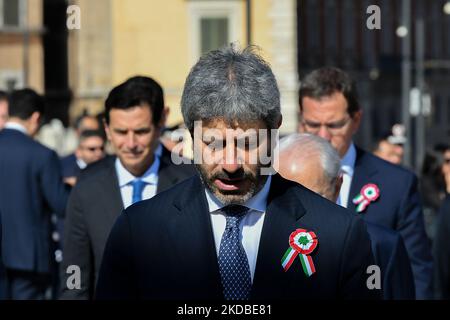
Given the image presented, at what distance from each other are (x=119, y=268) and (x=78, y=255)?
90.9 inches

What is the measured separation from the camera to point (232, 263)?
13.1 ft

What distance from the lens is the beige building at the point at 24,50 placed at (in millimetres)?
41469

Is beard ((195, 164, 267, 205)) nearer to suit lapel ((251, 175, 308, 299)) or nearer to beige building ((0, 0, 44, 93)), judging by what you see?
suit lapel ((251, 175, 308, 299))

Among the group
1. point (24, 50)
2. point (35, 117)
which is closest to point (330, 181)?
point (35, 117)

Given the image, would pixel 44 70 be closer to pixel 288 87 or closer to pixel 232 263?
pixel 288 87

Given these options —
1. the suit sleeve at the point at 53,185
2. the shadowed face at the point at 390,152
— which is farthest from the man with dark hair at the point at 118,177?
the shadowed face at the point at 390,152

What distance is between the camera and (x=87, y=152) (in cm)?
1184

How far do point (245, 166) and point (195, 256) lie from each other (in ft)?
1.05

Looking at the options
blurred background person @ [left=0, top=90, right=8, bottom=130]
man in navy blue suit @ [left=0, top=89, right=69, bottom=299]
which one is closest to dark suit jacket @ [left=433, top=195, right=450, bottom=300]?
man in navy blue suit @ [left=0, top=89, right=69, bottom=299]

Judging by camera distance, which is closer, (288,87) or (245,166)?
(245,166)

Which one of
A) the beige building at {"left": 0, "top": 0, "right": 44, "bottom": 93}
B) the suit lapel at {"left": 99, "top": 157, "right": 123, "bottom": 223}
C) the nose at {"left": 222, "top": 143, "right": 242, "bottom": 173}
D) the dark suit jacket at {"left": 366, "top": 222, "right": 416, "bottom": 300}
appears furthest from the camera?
the beige building at {"left": 0, "top": 0, "right": 44, "bottom": 93}

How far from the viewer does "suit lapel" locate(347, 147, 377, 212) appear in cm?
657

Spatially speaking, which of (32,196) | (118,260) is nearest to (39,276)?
(32,196)

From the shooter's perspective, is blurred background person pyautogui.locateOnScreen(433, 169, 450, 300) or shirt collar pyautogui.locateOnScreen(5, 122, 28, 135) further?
shirt collar pyautogui.locateOnScreen(5, 122, 28, 135)
